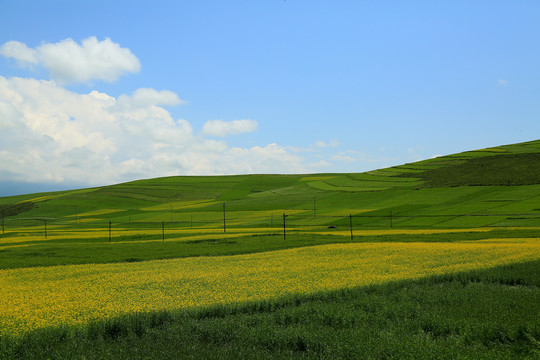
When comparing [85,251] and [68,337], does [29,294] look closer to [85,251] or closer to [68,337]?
[68,337]

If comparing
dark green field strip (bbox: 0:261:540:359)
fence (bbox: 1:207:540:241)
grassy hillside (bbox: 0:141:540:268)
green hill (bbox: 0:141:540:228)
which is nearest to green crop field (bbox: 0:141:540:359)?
dark green field strip (bbox: 0:261:540:359)

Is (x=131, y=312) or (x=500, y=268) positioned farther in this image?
(x=500, y=268)

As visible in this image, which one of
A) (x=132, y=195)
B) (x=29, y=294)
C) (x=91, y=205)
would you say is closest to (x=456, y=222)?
(x=29, y=294)

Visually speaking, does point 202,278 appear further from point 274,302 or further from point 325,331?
point 325,331

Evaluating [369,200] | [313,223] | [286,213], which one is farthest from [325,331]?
[369,200]

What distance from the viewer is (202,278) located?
1859 cm

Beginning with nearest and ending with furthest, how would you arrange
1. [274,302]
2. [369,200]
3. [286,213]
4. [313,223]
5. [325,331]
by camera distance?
[325,331], [274,302], [313,223], [286,213], [369,200]

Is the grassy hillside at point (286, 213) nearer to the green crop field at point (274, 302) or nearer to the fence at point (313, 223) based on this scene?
the fence at point (313, 223)

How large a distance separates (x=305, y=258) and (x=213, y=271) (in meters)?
6.90

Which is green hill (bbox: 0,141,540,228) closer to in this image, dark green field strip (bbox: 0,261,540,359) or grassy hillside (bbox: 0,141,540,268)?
grassy hillside (bbox: 0,141,540,268)

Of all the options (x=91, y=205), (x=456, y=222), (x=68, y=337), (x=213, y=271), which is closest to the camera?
(x=68, y=337)

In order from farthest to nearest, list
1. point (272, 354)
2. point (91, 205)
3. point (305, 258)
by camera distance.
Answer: point (91, 205) < point (305, 258) < point (272, 354)

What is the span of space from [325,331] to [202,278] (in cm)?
952

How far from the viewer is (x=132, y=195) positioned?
14375 cm
